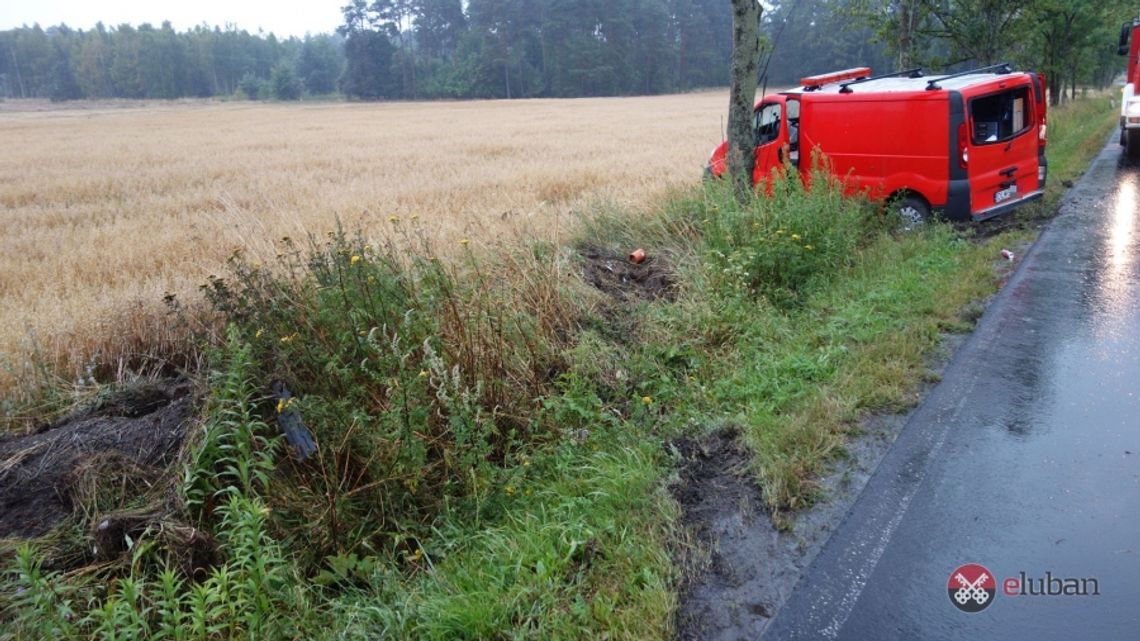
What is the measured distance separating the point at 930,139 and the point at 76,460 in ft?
30.4

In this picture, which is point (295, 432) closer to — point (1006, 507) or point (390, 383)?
point (390, 383)

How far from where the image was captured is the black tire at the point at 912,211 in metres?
9.80

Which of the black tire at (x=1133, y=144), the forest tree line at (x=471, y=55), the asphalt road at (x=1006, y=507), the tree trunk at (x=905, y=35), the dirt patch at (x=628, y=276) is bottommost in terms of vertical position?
the asphalt road at (x=1006, y=507)

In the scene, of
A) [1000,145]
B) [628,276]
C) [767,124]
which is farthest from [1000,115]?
[628,276]

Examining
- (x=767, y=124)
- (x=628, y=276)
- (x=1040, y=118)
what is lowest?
(x=628, y=276)

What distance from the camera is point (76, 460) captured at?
4.18 metres

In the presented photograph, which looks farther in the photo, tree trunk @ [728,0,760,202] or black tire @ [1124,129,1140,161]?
black tire @ [1124,129,1140,161]

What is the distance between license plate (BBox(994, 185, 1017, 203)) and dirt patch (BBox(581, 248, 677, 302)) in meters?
4.84

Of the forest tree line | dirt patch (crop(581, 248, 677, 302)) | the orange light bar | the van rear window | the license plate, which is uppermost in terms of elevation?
the forest tree line

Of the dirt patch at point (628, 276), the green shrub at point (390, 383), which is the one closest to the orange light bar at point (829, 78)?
Answer: the dirt patch at point (628, 276)

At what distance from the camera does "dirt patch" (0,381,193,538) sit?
398cm

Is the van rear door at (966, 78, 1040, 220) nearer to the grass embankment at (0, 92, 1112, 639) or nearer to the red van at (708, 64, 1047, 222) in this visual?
the red van at (708, 64, 1047, 222)

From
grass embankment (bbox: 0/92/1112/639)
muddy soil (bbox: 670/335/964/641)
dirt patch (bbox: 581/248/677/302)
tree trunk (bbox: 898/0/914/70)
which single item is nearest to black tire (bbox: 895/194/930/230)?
grass embankment (bbox: 0/92/1112/639)

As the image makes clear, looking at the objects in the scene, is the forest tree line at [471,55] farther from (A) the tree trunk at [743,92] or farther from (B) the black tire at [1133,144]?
(A) the tree trunk at [743,92]
